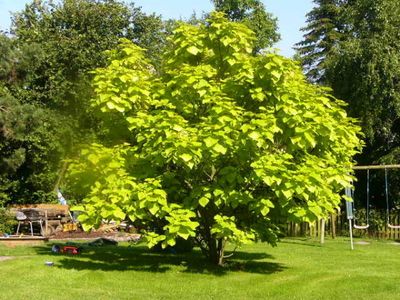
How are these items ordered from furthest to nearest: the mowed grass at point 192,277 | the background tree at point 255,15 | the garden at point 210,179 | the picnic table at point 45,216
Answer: the background tree at point 255,15
the picnic table at point 45,216
the garden at point 210,179
the mowed grass at point 192,277

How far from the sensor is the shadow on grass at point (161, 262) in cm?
1013

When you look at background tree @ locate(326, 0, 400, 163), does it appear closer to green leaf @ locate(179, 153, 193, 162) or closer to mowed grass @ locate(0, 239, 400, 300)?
mowed grass @ locate(0, 239, 400, 300)

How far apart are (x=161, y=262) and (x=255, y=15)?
27.9 meters

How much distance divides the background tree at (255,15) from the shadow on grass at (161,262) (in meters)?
25.2

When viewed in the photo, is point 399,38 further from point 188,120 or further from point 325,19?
point 325,19

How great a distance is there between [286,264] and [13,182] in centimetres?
1468

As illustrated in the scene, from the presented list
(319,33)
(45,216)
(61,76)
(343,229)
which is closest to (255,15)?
(319,33)

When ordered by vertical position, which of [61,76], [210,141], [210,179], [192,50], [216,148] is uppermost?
[61,76]

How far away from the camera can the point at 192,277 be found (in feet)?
30.9

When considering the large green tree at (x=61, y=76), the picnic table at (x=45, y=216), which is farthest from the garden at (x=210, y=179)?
the large green tree at (x=61, y=76)

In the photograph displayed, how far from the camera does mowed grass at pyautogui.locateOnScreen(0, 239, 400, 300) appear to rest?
26.8 ft

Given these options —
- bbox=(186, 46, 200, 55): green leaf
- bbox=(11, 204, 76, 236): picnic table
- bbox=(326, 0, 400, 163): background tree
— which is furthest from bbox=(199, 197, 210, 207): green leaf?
bbox=(326, 0, 400, 163): background tree

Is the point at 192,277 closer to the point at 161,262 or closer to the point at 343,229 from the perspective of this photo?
the point at 161,262

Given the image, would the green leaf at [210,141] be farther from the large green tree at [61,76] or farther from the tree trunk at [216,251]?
the large green tree at [61,76]
